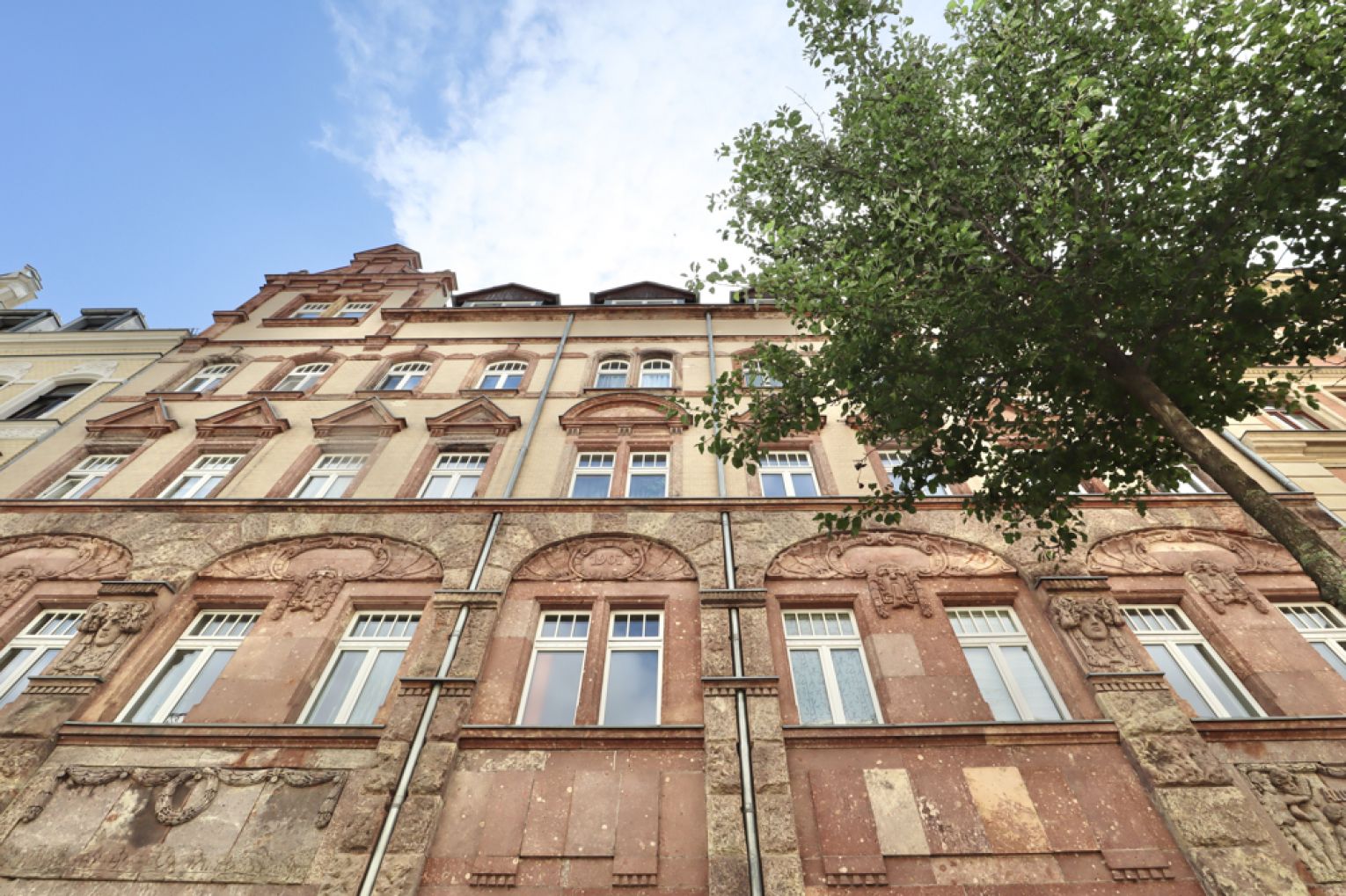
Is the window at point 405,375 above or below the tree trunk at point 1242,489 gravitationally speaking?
above

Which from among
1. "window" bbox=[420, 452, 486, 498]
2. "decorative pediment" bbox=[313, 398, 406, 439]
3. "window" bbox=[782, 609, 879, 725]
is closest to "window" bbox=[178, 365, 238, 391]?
"decorative pediment" bbox=[313, 398, 406, 439]

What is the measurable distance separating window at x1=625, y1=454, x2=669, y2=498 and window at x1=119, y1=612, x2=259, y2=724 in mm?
7180

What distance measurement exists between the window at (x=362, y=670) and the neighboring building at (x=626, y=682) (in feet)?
0.16

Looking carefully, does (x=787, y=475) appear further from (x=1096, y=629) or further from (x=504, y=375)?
(x=504, y=375)

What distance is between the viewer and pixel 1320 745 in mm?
8516

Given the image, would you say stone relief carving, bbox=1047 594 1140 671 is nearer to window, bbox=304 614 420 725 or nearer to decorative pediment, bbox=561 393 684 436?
decorative pediment, bbox=561 393 684 436

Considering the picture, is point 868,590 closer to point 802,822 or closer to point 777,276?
point 802,822

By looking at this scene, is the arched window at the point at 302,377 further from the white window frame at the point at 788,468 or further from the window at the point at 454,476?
the white window frame at the point at 788,468

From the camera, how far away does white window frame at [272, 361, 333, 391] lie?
1836 cm

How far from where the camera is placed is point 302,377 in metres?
19.0

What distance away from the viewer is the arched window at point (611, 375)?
715 inches

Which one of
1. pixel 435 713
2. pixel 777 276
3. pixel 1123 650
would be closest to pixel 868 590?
pixel 1123 650

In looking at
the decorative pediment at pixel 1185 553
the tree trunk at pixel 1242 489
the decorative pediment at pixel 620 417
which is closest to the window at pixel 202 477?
the decorative pediment at pixel 620 417

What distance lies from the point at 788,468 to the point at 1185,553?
7.21 metres
